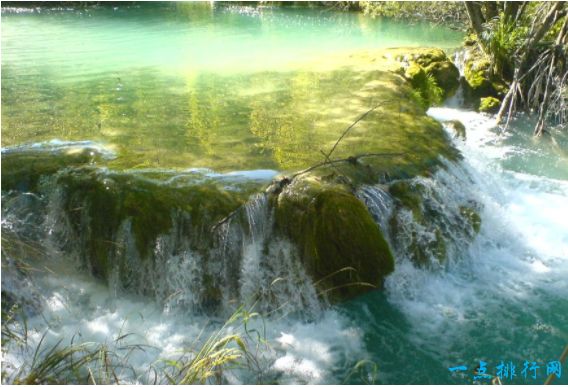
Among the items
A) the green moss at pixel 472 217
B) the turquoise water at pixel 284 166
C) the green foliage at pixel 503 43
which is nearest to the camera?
the turquoise water at pixel 284 166

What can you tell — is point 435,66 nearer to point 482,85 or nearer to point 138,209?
point 482,85

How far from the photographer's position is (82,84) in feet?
30.7

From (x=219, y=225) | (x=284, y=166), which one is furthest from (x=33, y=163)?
(x=284, y=166)

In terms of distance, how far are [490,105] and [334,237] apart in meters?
7.69

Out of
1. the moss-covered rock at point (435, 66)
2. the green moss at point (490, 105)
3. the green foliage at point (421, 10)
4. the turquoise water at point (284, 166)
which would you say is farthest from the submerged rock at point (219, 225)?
the green foliage at point (421, 10)

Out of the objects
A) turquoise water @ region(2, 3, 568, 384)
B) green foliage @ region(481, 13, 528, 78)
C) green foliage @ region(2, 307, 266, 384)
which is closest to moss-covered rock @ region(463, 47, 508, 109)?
green foliage @ region(481, 13, 528, 78)

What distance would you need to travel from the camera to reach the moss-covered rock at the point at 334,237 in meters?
4.51

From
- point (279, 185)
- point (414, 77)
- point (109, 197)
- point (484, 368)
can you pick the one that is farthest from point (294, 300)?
point (414, 77)

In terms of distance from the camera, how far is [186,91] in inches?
350

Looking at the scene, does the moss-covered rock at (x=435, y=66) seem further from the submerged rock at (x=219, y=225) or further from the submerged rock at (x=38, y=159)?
the submerged rock at (x=38, y=159)

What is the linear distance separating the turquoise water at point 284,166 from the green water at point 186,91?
5 cm

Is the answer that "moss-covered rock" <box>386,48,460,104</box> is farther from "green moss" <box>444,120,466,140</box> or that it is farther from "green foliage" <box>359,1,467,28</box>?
"green foliage" <box>359,1,467,28</box>

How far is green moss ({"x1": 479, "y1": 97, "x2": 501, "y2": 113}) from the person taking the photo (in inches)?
419

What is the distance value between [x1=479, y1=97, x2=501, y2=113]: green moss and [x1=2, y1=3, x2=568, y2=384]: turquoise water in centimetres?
39
